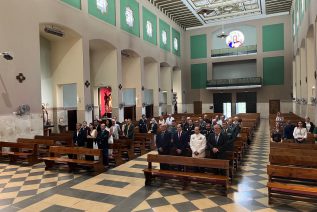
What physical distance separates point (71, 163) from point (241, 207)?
189 inches

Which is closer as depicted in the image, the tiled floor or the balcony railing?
the tiled floor

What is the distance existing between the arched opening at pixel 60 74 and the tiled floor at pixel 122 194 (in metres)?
7.08

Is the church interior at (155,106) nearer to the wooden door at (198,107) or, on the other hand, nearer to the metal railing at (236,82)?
the metal railing at (236,82)

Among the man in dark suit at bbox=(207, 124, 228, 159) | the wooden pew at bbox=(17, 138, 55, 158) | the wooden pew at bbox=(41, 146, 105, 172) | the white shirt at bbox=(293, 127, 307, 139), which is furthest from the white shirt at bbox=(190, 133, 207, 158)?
the wooden pew at bbox=(17, 138, 55, 158)

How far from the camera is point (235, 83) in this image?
26078 millimetres

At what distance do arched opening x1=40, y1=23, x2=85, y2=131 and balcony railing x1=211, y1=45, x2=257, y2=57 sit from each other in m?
17.7

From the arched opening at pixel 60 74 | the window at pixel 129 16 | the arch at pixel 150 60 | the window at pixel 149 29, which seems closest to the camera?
the arched opening at pixel 60 74

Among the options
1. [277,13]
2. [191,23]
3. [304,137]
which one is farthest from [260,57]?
[304,137]

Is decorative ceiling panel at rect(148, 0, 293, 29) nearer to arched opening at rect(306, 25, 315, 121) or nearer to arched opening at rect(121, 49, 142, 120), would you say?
arched opening at rect(121, 49, 142, 120)

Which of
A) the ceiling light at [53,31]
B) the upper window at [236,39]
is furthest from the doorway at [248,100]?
the ceiling light at [53,31]

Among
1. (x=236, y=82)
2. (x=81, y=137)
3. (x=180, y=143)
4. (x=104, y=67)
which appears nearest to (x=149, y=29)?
(x=104, y=67)

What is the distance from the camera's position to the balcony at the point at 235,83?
998 inches

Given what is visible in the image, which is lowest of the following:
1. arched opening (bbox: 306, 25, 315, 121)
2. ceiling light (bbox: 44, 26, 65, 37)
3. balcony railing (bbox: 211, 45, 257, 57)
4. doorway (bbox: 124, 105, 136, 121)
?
doorway (bbox: 124, 105, 136, 121)

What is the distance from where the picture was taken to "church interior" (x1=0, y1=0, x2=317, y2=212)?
546cm
